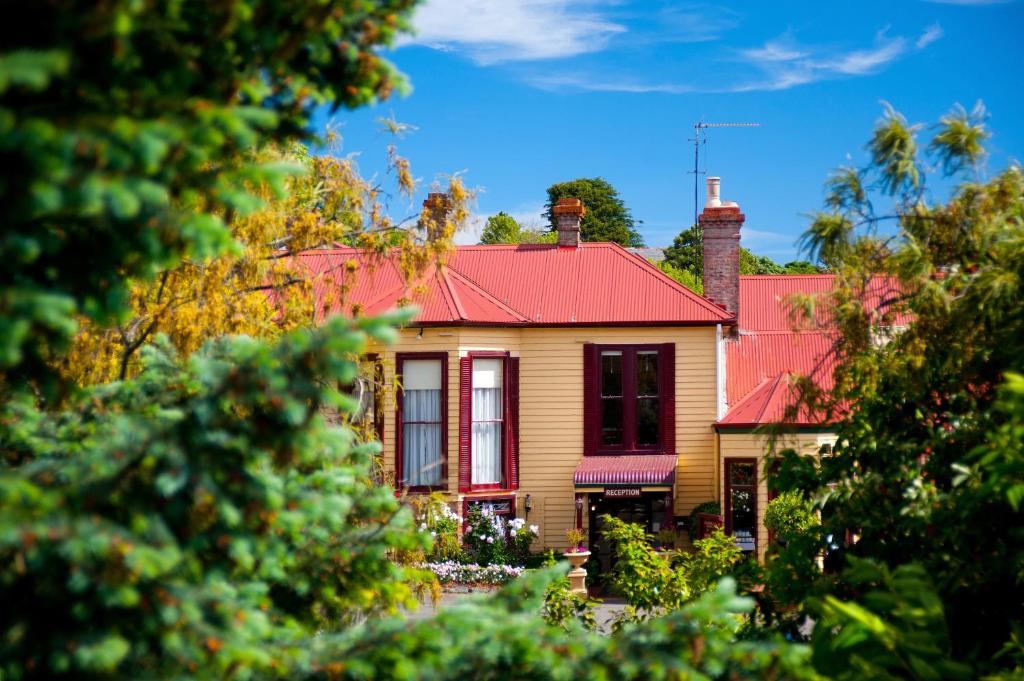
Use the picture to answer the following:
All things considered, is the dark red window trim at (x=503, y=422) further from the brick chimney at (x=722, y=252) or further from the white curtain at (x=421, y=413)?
the brick chimney at (x=722, y=252)

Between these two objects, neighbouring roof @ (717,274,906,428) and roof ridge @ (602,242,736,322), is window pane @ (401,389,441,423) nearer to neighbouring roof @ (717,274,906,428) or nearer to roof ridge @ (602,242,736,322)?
roof ridge @ (602,242,736,322)

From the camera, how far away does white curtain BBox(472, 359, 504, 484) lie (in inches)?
906

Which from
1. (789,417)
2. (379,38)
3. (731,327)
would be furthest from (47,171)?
(731,327)

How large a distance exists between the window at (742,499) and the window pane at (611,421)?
8.72 ft

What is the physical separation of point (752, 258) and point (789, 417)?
188 feet

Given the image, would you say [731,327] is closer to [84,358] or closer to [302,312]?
[302,312]

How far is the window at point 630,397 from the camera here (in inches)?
922

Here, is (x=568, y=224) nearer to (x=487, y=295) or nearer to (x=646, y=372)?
(x=487, y=295)

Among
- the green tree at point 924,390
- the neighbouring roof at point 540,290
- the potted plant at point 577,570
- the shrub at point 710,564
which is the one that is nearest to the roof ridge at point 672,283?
the neighbouring roof at point 540,290

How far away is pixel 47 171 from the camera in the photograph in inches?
121

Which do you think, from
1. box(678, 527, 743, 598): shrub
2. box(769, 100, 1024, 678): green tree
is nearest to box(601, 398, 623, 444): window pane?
box(678, 527, 743, 598): shrub

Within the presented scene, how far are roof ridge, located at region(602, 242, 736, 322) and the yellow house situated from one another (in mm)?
57

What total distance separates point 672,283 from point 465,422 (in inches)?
242

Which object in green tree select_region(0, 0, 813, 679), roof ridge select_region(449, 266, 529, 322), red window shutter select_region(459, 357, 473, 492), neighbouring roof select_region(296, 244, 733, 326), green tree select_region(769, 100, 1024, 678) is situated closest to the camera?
green tree select_region(0, 0, 813, 679)
